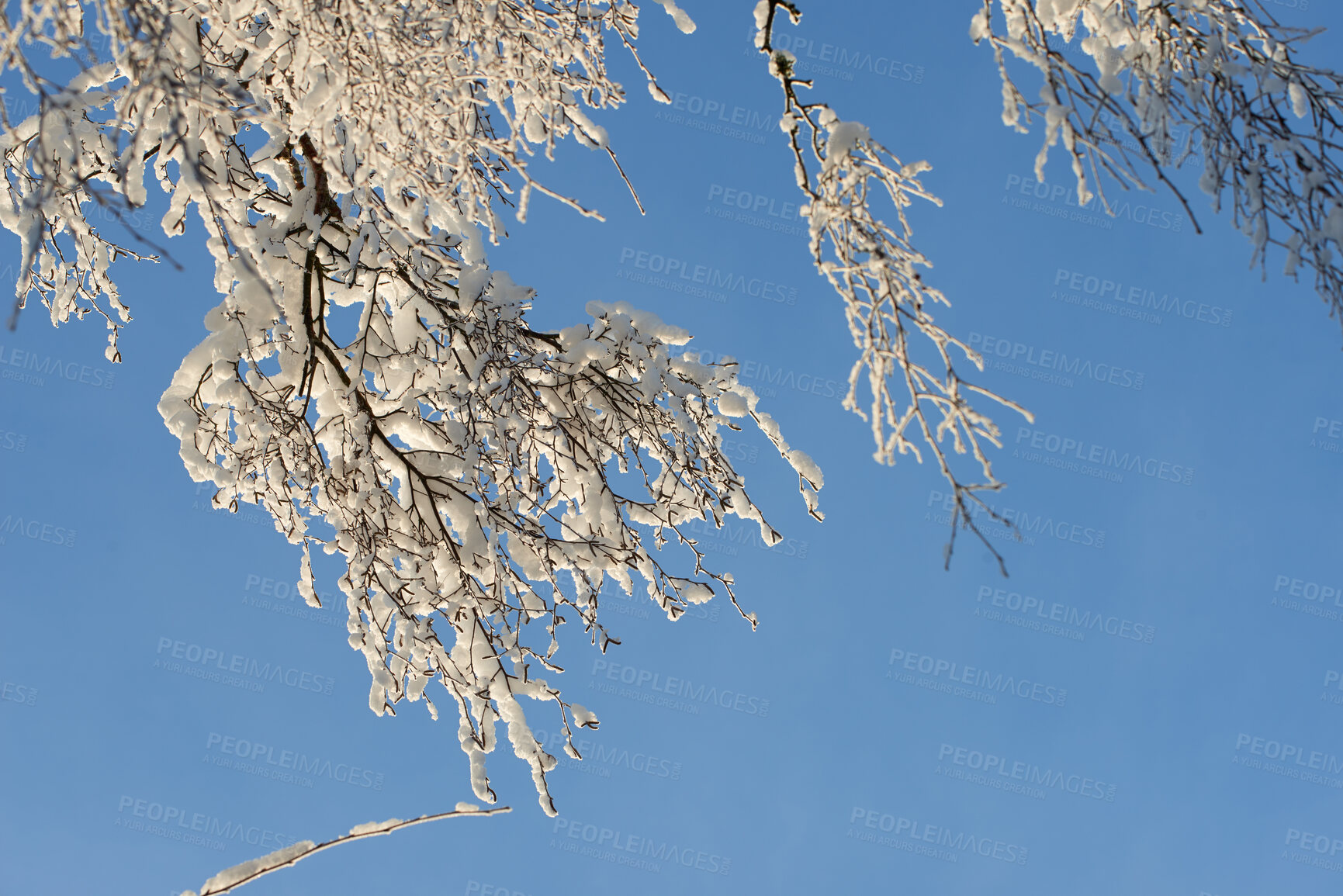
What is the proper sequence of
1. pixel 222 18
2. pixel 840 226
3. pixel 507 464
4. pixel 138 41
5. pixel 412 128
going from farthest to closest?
1. pixel 507 464
2. pixel 222 18
3. pixel 412 128
4. pixel 840 226
5. pixel 138 41

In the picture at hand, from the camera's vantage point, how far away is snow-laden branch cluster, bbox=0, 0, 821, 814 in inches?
115

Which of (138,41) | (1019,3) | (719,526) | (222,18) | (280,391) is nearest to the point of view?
(138,41)

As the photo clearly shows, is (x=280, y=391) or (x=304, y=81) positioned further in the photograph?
(x=280, y=391)

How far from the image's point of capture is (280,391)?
3.14 metres

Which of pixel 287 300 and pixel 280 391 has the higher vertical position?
pixel 287 300

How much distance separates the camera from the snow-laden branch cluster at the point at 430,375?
115 inches

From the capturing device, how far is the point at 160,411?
3.04 metres

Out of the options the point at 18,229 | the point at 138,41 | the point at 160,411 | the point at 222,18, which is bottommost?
the point at 138,41

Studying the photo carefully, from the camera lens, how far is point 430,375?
335 centimetres

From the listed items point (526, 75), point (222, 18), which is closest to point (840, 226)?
point (526, 75)

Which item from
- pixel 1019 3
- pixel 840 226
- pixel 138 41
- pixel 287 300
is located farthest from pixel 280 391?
pixel 1019 3

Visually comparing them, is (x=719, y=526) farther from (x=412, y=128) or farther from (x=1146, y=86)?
(x=1146, y=86)

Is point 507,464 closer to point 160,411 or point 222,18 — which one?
point 160,411

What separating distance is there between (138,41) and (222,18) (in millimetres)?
1586
